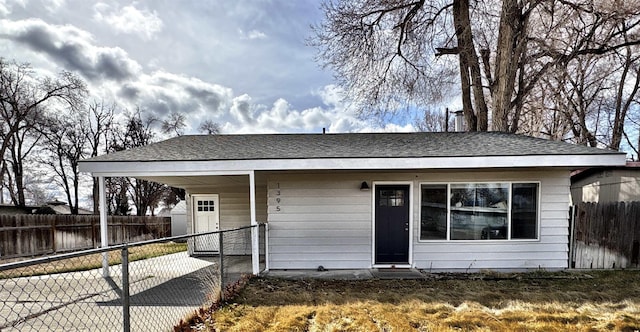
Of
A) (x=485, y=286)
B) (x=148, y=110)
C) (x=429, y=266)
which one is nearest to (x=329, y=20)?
(x=429, y=266)

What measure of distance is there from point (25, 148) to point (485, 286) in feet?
86.3

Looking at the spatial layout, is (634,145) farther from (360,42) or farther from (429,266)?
(429,266)

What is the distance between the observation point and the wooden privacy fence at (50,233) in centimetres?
1039

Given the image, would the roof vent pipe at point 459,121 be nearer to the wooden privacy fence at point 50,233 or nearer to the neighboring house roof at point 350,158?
the neighboring house roof at point 350,158

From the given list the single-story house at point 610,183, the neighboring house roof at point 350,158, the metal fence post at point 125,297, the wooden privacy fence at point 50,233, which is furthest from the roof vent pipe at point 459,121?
the wooden privacy fence at point 50,233

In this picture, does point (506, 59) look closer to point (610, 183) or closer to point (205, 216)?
point (610, 183)

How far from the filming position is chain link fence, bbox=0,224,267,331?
146 inches

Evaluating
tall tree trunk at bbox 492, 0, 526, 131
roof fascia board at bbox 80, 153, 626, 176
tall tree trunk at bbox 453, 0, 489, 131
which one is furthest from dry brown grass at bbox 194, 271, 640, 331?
tall tree trunk at bbox 453, 0, 489, 131

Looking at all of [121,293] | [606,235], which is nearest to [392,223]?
[606,235]

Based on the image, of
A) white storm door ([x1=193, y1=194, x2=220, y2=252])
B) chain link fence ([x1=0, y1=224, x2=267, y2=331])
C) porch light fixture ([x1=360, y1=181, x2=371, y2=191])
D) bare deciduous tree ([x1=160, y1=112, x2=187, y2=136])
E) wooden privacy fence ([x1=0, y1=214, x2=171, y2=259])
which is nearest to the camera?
chain link fence ([x1=0, y1=224, x2=267, y2=331])

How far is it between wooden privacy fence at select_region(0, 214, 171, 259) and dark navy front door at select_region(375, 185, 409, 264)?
1000cm

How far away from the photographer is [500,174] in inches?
260

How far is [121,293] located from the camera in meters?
5.14

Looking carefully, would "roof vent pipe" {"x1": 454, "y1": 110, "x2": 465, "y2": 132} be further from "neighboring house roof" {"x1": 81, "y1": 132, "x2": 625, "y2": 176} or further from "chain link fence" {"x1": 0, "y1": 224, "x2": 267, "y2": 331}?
"chain link fence" {"x1": 0, "y1": 224, "x2": 267, "y2": 331}
